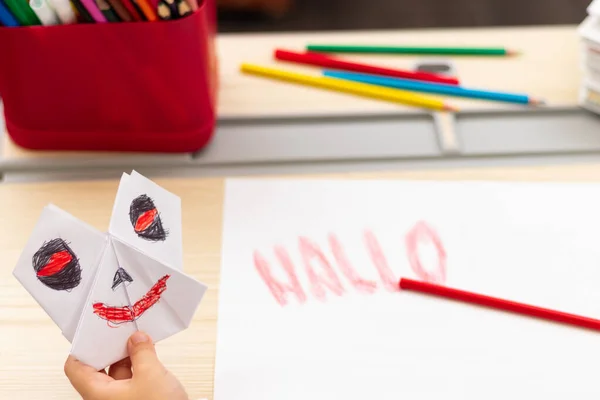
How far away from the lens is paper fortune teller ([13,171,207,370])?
18.8 inches

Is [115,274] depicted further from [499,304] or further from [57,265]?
[499,304]

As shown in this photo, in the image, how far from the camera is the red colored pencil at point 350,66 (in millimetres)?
783

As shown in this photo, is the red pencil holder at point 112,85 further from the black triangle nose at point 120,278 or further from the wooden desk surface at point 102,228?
the black triangle nose at point 120,278

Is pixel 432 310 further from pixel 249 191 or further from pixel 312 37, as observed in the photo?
pixel 312 37

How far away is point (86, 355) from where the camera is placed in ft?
1.61

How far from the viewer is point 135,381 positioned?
0.48m

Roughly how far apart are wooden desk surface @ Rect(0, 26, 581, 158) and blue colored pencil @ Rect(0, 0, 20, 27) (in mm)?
146

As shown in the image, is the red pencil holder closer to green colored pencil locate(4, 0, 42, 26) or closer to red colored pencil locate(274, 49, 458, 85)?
green colored pencil locate(4, 0, 42, 26)

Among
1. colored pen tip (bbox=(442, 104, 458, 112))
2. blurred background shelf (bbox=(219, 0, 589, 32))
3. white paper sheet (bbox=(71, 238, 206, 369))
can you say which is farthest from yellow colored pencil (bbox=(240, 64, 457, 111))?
blurred background shelf (bbox=(219, 0, 589, 32))

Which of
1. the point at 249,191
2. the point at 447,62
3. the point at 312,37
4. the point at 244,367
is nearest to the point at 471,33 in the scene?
the point at 447,62

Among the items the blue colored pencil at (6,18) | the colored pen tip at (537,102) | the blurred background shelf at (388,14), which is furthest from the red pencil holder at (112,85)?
the blurred background shelf at (388,14)

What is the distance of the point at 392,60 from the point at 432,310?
0.35 m

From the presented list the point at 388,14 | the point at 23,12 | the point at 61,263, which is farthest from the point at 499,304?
the point at 388,14

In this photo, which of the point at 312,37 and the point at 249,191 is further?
the point at 312,37
